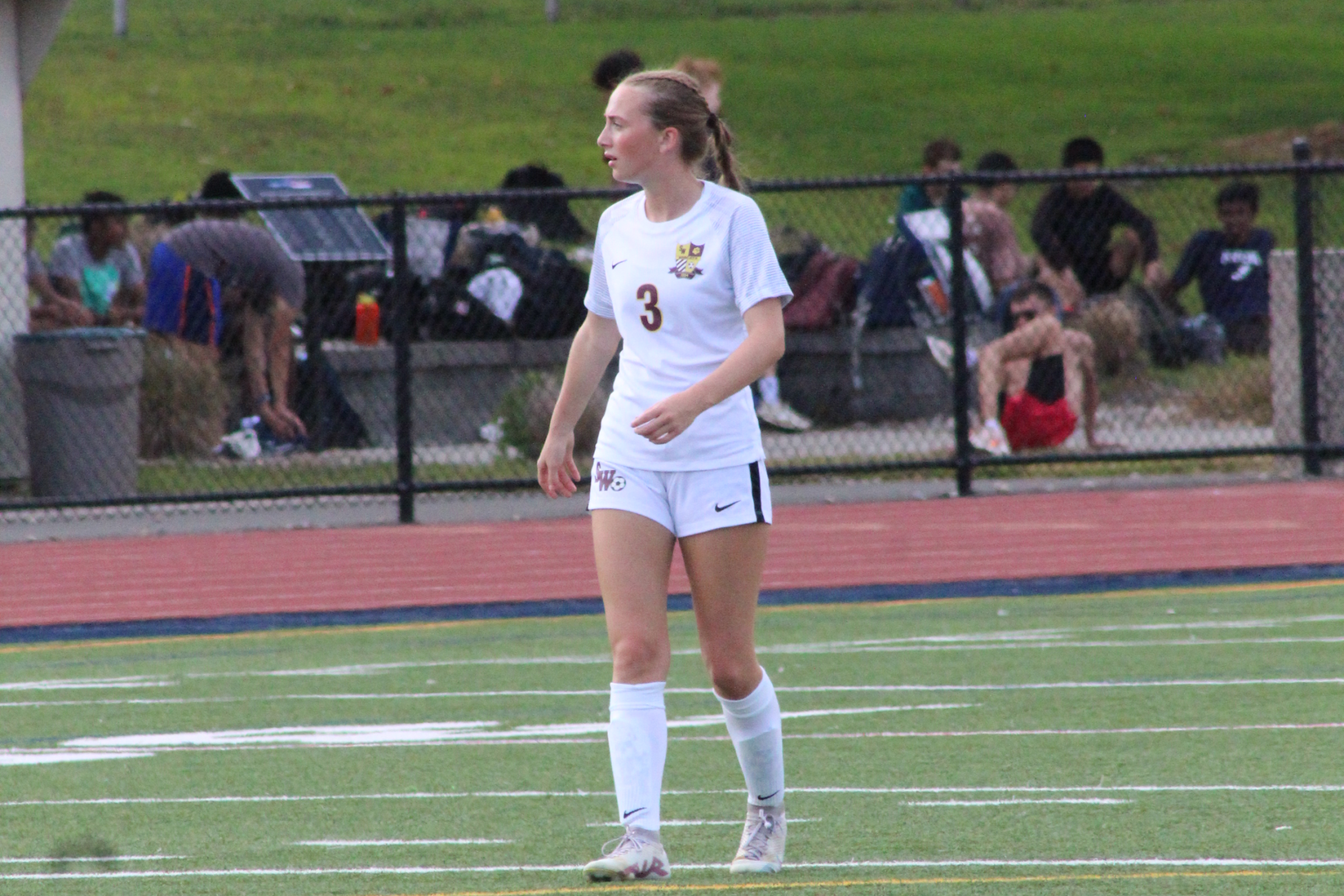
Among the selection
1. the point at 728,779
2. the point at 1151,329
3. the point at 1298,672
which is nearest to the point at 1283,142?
the point at 1151,329

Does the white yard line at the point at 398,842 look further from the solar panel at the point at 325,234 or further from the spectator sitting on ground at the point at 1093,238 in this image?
the spectator sitting on ground at the point at 1093,238

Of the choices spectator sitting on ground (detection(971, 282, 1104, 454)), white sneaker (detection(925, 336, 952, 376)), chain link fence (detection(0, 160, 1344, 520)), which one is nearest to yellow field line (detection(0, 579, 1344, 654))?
chain link fence (detection(0, 160, 1344, 520))

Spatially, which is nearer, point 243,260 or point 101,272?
point 243,260

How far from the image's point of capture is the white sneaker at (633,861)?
191 inches

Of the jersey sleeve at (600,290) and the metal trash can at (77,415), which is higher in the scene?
the jersey sleeve at (600,290)

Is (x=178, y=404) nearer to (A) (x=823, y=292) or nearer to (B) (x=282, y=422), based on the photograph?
(B) (x=282, y=422)

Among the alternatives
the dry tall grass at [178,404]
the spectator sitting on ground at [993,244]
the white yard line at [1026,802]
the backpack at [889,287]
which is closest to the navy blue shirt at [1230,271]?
the spectator sitting on ground at [993,244]

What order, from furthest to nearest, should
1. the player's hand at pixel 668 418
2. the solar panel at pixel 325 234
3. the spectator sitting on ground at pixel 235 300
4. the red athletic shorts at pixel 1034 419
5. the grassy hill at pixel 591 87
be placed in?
the grassy hill at pixel 591 87 → the solar panel at pixel 325 234 → the spectator sitting on ground at pixel 235 300 → the red athletic shorts at pixel 1034 419 → the player's hand at pixel 668 418

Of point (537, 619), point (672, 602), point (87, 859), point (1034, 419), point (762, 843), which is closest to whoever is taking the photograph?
point (762, 843)

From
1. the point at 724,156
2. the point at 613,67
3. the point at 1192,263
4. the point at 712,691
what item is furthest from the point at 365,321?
the point at 724,156

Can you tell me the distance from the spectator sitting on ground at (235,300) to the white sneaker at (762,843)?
10210 millimetres

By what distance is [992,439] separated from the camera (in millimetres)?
14344

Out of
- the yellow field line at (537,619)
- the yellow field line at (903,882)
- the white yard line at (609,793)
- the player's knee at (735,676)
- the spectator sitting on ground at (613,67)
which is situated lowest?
the yellow field line at (537,619)

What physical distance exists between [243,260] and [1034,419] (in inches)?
217
